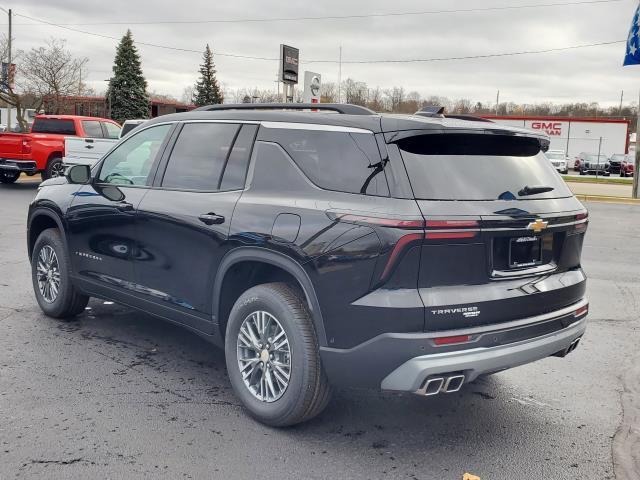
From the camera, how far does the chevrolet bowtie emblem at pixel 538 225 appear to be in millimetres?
3549

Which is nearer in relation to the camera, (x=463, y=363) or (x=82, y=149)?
(x=463, y=363)

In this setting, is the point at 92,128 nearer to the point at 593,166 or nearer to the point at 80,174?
the point at 80,174

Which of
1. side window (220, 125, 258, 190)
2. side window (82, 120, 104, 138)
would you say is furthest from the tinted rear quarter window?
side window (220, 125, 258, 190)

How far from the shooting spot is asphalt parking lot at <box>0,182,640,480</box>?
337cm

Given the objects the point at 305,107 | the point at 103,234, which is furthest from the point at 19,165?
the point at 305,107

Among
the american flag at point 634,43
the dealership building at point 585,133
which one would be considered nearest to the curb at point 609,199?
the american flag at point 634,43

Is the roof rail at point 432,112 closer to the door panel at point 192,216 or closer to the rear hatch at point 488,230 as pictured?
the rear hatch at point 488,230

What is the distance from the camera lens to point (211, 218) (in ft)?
13.4

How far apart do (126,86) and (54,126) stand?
4394 centimetres

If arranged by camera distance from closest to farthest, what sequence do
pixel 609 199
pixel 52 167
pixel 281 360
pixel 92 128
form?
pixel 281 360 < pixel 52 167 < pixel 92 128 < pixel 609 199

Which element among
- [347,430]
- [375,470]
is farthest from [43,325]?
[375,470]

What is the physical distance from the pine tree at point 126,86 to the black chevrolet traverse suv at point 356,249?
5809 centimetres

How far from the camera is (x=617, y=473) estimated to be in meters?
3.38

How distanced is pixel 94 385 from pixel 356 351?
6.50ft
